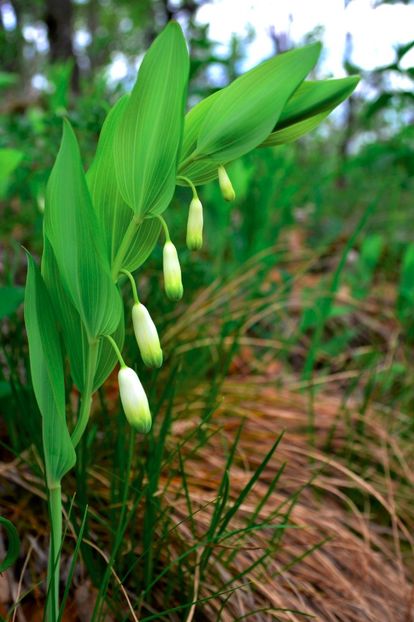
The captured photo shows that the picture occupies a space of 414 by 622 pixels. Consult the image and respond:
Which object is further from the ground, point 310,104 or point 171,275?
point 310,104

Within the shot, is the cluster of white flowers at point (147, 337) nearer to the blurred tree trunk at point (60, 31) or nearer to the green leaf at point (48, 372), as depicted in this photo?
the green leaf at point (48, 372)

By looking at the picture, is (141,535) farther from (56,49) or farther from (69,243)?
(56,49)

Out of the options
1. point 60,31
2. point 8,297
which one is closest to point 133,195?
point 8,297

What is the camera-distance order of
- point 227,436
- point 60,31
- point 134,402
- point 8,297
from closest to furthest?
1. point 134,402
2. point 8,297
3. point 227,436
4. point 60,31

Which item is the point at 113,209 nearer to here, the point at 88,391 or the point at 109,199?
the point at 109,199

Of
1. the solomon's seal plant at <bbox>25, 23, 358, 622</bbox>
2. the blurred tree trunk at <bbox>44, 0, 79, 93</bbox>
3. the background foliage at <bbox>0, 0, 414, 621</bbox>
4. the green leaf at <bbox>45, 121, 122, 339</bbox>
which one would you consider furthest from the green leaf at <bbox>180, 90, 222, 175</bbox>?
the blurred tree trunk at <bbox>44, 0, 79, 93</bbox>

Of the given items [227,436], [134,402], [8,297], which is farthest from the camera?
[227,436]
